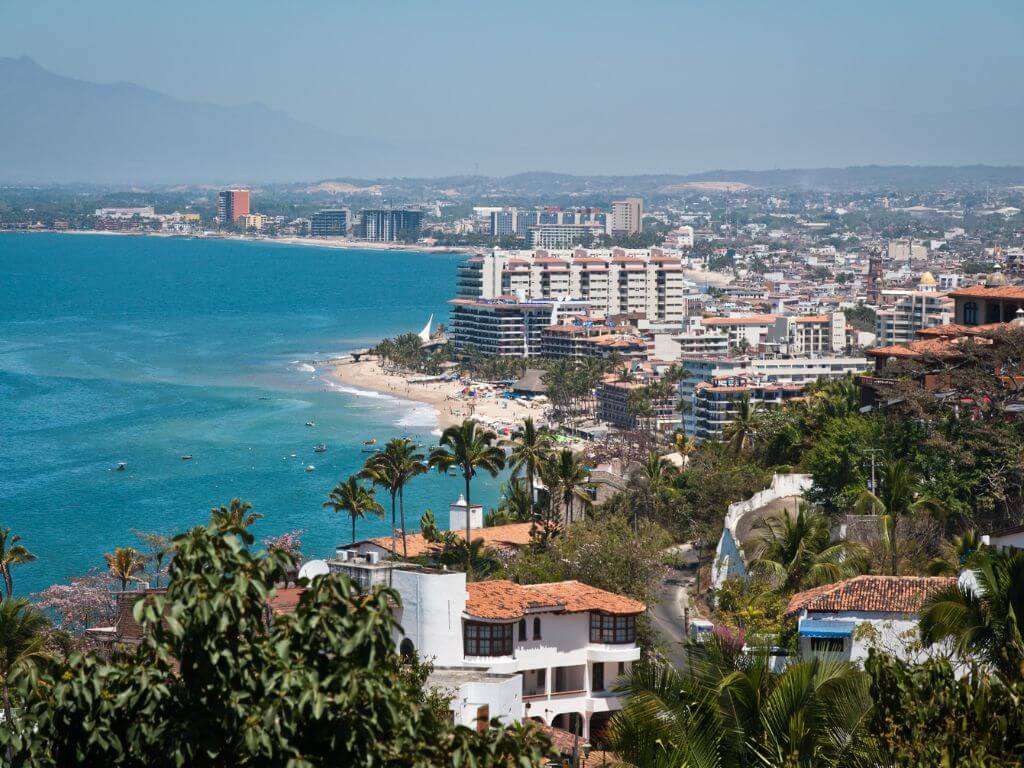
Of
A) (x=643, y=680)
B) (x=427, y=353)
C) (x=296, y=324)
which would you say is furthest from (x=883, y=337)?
(x=643, y=680)

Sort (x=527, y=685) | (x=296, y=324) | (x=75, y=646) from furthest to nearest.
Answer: (x=296, y=324) → (x=75, y=646) → (x=527, y=685)

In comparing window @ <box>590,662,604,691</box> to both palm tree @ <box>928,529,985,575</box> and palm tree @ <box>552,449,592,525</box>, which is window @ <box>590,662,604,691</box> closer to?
palm tree @ <box>928,529,985,575</box>

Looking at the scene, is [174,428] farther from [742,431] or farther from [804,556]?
[804,556]

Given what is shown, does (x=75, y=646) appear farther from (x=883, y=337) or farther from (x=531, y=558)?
(x=883, y=337)

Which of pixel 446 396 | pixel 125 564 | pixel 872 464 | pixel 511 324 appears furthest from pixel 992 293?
pixel 511 324

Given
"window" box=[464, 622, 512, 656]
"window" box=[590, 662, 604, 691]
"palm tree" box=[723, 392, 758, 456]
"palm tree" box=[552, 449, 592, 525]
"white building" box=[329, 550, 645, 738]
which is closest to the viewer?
"white building" box=[329, 550, 645, 738]

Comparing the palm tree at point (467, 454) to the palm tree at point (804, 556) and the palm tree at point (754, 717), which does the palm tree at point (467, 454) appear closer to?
the palm tree at point (804, 556)

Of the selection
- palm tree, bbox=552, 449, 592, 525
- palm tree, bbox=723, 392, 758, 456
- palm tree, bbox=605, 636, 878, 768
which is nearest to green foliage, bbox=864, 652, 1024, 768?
palm tree, bbox=605, 636, 878, 768
